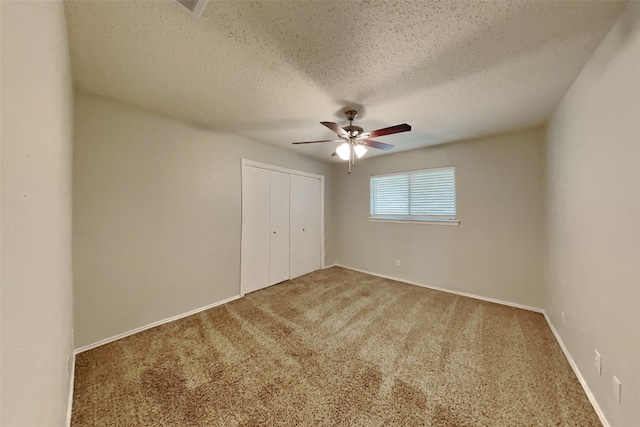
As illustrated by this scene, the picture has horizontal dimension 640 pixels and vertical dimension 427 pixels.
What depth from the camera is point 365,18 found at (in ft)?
4.06

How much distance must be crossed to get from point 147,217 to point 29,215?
186 cm

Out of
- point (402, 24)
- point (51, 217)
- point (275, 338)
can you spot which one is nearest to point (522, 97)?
point (402, 24)

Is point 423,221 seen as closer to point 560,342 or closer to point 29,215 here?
point 560,342

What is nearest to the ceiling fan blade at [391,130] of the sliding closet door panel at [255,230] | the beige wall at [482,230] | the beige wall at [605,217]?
the beige wall at [605,217]

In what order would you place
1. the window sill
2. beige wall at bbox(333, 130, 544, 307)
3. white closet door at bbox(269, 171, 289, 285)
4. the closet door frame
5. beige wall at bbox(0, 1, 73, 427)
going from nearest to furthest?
beige wall at bbox(0, 1, 73, 427) < beige wall at bbox(333, 130, 544, 307) < the closet door frame < the window sill < white closet door at bbox(269, 171, 289, 285)

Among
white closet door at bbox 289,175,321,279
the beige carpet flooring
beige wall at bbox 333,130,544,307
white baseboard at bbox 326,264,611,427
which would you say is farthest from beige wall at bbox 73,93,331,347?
white baseboard at bbox 326,264,611,427

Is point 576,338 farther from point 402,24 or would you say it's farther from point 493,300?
point 402,24

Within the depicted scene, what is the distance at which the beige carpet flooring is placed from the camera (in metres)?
1.39

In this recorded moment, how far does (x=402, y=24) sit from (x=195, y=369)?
9.15ft

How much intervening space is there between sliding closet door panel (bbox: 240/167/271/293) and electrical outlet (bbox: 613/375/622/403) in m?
3.39

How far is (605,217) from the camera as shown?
1.36m

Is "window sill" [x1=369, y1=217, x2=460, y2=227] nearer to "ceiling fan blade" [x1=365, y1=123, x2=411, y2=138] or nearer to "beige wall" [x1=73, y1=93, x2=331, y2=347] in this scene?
"ceiling fan blade" [x1=365, y1=123, x2=411, y2=138]

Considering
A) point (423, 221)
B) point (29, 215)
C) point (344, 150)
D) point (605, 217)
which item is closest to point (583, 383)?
point (605, 217)

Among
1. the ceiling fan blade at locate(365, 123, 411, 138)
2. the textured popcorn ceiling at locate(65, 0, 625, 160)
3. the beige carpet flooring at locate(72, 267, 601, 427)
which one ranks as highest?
the textured popcorn ceiling at locate(65, 0, 625, 160)
